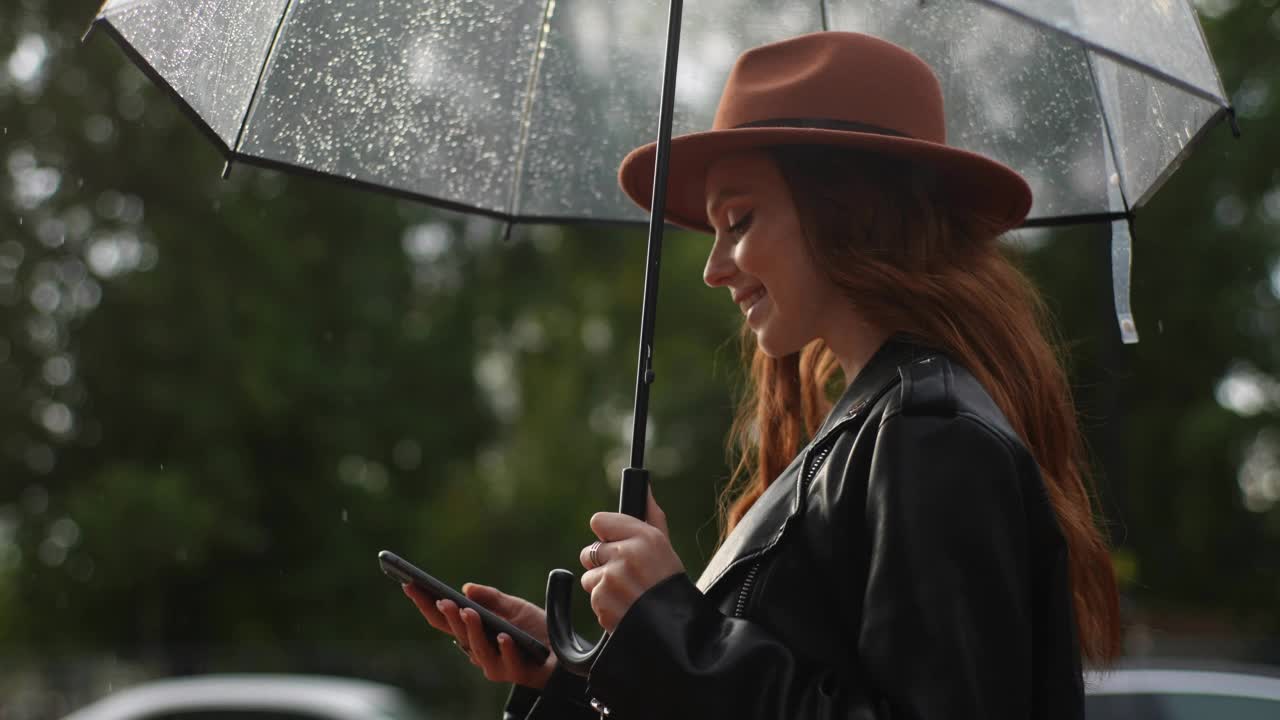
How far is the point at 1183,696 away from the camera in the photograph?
140 inches

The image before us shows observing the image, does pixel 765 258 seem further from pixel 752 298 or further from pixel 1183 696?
pixel 1183 696

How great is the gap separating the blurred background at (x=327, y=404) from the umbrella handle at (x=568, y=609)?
1303 cm

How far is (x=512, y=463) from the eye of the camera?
22.2m

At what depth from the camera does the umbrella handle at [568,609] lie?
189 cm

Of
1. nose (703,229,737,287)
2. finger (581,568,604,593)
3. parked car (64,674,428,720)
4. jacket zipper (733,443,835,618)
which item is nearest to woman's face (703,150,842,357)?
nose (703,229,737,287)

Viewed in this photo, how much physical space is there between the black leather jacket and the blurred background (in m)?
13.2

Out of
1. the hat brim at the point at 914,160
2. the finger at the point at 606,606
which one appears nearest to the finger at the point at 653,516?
the finger at the point at 606,606

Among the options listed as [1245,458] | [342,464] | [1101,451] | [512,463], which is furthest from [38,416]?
[1245,458]

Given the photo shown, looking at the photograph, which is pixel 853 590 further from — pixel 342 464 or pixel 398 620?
pixel 398 620

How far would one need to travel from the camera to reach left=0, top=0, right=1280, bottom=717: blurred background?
16.6 meters

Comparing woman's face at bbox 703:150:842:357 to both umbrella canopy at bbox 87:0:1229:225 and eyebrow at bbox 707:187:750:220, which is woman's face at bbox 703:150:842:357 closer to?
eyebrow at bbox 707:187:750:220

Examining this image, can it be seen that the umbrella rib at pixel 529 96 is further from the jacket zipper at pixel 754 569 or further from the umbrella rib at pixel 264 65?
the jacket zipper at pixel 754 569

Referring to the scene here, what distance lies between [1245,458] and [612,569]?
17.7m

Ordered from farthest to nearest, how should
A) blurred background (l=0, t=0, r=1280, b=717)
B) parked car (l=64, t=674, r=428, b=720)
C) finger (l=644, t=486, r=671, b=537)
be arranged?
blurred background (l=0, t=0, r=1280, b=717)
parked car (l=64, t=674, r=428, b=720)
finger (l=644, t=486, r=671, b=537)
